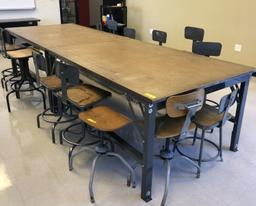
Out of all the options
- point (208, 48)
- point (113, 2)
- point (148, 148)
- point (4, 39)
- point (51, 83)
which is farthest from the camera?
point (113, 2)

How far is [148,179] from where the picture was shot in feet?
6.77

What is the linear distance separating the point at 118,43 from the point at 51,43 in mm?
819

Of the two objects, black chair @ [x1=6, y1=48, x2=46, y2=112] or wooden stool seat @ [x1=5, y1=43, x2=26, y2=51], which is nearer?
black chair @ [x1=6, y1=48, x2=46, y2=112]

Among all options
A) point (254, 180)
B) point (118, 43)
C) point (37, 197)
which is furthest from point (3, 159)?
point (254, 180)

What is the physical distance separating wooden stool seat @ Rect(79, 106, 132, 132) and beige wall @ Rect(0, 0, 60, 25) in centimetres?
554

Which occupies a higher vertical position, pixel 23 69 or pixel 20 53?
pixel 20 53

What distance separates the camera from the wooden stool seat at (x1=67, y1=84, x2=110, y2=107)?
2.47 metres

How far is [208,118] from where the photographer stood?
2.40m

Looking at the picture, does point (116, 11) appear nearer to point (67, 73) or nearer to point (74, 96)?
point (74, 96)

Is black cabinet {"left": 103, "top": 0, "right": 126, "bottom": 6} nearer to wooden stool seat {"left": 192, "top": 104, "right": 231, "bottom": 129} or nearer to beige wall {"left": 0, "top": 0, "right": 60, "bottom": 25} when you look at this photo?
beige wall {"left": 0, "top": 0, "right": 60, "bottom": 25}

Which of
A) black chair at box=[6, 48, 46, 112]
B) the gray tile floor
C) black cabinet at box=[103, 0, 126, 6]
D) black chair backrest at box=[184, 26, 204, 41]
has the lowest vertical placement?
the gray tile floor

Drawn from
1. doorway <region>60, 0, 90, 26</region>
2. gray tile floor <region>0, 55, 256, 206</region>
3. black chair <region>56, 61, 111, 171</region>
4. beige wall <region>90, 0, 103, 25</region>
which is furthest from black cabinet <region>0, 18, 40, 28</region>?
black chair <region>56, 61, 111, 171</region>

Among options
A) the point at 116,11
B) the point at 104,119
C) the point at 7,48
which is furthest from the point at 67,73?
the point at 116,11

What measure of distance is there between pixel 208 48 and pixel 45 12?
5320 millimetres
